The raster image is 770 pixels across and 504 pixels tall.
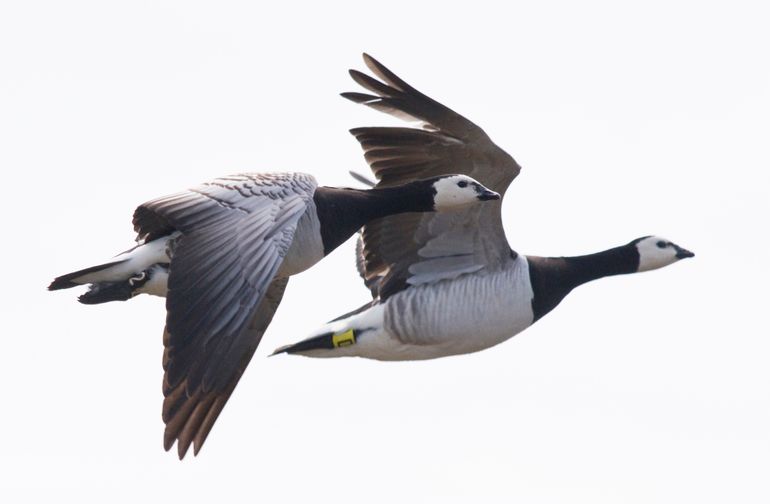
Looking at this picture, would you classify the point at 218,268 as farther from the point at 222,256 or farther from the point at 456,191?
the point at 456,191

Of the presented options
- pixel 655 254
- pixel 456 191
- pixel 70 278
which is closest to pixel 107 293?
pixel 70 278

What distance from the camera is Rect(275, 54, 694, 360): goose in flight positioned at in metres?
16.3

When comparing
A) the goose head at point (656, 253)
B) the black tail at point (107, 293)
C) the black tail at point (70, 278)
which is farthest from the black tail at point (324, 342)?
the goose head at point (656, 253)

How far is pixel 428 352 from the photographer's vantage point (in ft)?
54.9

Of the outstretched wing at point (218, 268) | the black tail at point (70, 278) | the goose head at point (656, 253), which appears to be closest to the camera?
the outstretched wing at point (218, 268)

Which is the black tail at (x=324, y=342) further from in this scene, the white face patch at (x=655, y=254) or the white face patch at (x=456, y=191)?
the white face patch at (x=655, y=254)

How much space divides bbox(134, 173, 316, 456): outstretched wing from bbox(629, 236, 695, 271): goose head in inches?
150

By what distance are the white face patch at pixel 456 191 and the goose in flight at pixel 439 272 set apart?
0.40 metres

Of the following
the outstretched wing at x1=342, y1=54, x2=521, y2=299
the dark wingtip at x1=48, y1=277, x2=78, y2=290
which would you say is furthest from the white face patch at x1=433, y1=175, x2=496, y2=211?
the dark wingtip at x1=48, y1=277, x2=78, y2=290

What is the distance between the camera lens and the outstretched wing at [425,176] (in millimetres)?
16031

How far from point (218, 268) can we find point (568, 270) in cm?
421

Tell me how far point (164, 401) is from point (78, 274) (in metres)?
1.35

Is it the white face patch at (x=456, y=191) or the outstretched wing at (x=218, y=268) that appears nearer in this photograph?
the outstretched wing at (x=218, y=268)

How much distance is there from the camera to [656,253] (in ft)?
A: 57.7
